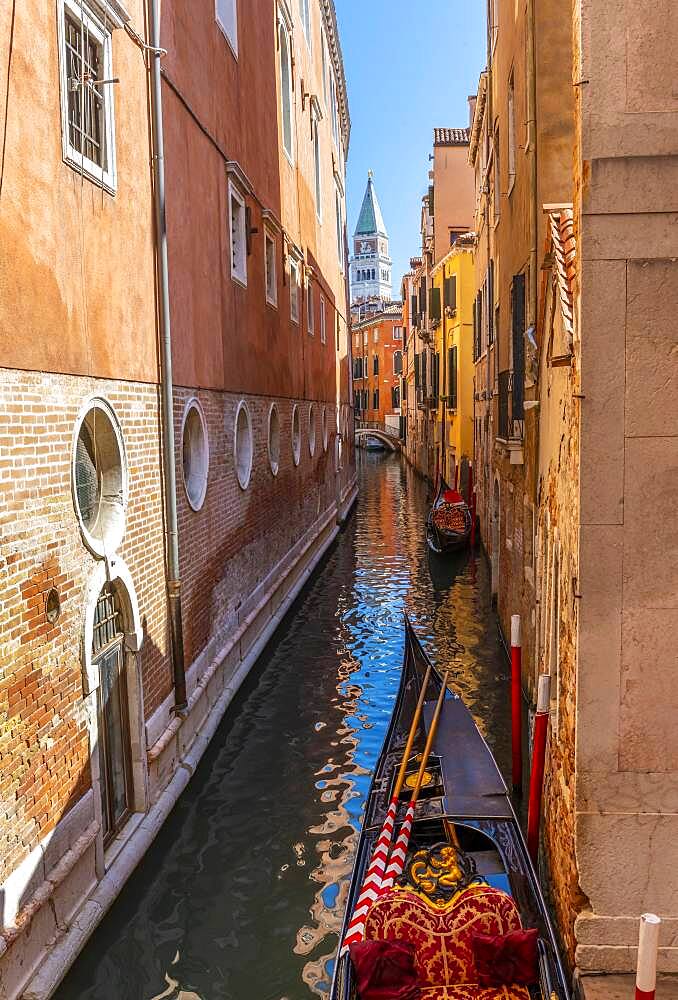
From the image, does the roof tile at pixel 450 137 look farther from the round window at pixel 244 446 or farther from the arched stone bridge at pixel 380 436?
the arched stone bridge at pixel 380 436

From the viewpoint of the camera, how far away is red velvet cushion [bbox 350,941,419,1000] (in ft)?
13.8

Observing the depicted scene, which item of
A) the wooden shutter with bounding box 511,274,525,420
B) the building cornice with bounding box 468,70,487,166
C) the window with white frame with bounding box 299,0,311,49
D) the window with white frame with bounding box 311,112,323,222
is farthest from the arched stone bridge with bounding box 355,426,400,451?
the wooden shutter with bounding box 511,274,525,420

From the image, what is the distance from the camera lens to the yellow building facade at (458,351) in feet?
85.1

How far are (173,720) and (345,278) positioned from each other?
82.3 ft

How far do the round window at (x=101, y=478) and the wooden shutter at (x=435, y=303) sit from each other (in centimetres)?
2368

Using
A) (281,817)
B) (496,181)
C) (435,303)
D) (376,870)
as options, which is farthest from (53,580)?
(435,303)

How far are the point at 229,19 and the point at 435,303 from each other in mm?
18998

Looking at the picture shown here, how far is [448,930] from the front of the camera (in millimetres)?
4348

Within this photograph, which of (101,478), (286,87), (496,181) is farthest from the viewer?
(286,87)

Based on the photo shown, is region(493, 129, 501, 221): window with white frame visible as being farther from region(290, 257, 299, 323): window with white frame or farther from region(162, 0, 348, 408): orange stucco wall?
region(290, 257, 299, 323): window with white frame

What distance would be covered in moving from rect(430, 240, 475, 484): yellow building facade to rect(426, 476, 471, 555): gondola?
5.42m

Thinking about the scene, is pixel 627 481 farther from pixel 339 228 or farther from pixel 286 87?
pixel 339 228

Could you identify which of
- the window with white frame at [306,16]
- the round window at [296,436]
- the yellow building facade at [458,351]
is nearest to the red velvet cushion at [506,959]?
the round window at [296,436]

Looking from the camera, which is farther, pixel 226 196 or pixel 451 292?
pixel 451 292
